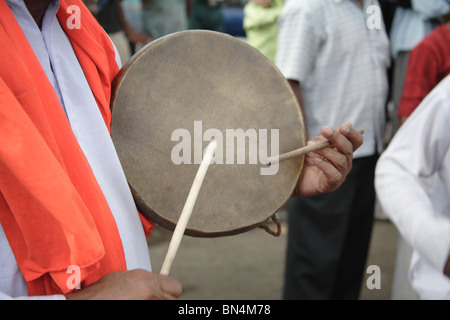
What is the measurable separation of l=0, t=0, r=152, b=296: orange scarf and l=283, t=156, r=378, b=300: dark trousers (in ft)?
5.55

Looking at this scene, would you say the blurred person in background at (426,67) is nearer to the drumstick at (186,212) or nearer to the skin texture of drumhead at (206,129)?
the skin texture of drumhead at (206,129)

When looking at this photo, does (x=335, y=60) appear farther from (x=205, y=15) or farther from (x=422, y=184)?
(x=205, y=15)

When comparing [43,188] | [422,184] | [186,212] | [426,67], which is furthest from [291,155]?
[426,67]

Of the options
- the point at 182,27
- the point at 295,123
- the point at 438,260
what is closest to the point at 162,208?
the point at 295,123

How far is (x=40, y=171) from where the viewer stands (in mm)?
887

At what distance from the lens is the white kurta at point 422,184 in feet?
5.56

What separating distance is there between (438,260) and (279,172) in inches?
26.4

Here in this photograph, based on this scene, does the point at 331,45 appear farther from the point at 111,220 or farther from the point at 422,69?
the point at 111,220

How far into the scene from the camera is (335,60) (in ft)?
8.16

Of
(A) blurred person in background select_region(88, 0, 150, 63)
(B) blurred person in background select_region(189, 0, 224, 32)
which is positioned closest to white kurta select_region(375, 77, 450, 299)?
(A) blurred person in background select_region(88, 0, 150, 63)

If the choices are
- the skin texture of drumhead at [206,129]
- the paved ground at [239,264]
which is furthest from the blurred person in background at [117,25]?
the skin texture of drumhead at [206,129]

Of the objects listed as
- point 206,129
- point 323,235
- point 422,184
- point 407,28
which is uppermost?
point 206,129

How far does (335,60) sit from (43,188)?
1.86 meters

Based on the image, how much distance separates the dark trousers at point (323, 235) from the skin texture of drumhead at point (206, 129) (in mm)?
1302
